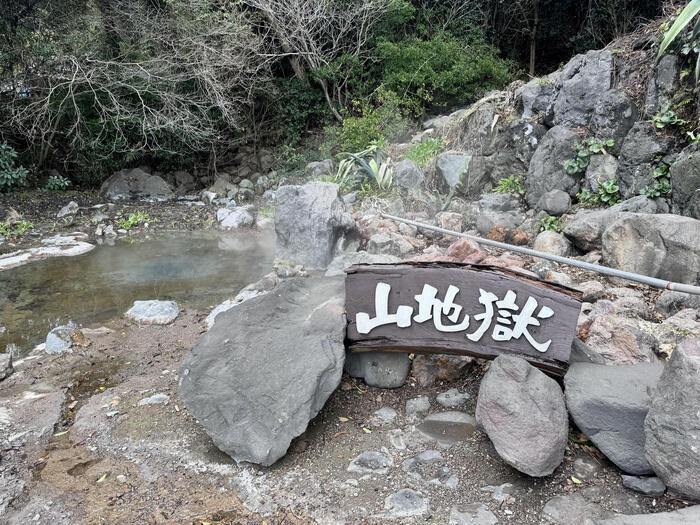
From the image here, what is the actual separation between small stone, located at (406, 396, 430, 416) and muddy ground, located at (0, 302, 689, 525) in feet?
0.13

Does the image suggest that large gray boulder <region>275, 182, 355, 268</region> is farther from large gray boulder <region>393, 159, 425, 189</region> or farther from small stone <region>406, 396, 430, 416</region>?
small stone <region>406, 396, 430, 416</region>

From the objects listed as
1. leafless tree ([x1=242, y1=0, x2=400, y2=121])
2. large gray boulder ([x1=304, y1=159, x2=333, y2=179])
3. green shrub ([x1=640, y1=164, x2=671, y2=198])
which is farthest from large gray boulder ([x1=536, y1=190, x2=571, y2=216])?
leafless tree ([x1=242, y1=0, x2=400, y2=121])

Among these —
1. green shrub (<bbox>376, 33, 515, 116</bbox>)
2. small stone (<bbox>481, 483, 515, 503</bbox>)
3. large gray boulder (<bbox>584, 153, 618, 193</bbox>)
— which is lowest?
small stone (<bbox>481, 483, 515, 503</bbox>)

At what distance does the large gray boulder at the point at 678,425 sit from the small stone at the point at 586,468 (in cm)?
31

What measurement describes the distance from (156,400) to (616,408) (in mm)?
→ 2501

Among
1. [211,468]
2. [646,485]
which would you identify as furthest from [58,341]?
[646,485]

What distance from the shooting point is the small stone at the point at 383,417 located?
8.80 ft

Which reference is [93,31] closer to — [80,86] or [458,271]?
[80,86]

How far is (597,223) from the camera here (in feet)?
15.2

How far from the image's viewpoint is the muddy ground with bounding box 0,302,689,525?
6.96 ft

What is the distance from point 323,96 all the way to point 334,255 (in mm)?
6613

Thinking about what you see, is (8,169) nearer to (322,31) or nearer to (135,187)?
(135,187)

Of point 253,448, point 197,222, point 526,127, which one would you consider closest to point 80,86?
point 197,222

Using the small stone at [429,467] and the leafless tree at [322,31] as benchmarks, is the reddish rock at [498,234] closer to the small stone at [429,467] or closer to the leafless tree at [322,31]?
the small stone at [429,467]
